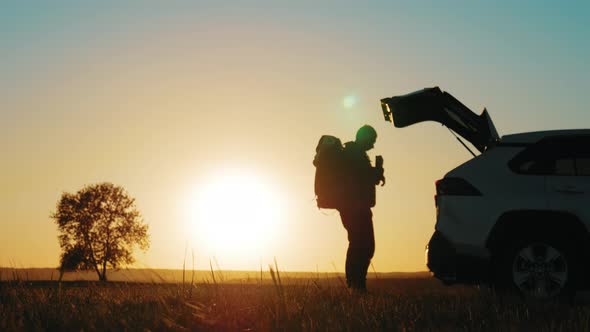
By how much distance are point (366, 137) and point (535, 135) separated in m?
2.57

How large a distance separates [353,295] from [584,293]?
3110 mm

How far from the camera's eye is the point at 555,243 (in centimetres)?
777

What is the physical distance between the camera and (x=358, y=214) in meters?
9.83

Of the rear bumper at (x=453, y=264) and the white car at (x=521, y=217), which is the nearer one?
the white car at (x=521, y=217)

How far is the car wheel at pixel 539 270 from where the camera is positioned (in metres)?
7.69

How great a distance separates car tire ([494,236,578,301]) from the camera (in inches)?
303

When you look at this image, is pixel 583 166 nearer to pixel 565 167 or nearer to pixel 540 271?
pixel 565 167

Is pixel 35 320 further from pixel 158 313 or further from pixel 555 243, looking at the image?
pixel 555 243

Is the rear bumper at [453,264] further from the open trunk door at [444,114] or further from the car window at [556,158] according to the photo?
the open trunk door at [444,114]

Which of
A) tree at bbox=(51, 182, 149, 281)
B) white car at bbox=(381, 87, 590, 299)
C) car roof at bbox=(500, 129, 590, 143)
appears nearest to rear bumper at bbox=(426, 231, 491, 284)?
white car at bbox=(381, 87, 590, 299)

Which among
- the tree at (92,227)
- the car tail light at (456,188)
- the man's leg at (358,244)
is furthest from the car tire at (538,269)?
the tree at (92,227)

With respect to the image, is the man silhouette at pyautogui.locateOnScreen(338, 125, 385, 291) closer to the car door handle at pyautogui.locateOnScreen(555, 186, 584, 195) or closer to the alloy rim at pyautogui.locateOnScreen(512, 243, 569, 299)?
the alloy rim at pyautogui.locateOnScreen(512, 243, 569, 299)

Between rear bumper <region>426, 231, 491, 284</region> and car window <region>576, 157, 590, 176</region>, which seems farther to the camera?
rear bumper <region>426, 231, 491, 284</region>

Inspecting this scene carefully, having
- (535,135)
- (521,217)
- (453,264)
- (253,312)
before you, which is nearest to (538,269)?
(521,217)
